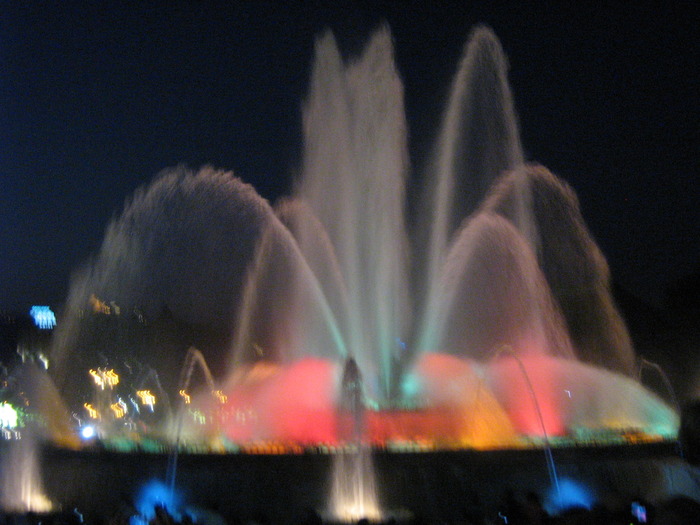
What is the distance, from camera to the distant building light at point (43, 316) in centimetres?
6719

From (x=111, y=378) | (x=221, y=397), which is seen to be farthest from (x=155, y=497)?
(x=111, y=378)

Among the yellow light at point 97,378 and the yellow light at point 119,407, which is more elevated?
the yellow light at point 97,378

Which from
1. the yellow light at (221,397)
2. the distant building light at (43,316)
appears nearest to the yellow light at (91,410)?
the distant building light at (43,316)

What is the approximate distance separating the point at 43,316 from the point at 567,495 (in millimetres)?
67841

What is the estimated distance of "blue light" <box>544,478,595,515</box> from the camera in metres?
11.5

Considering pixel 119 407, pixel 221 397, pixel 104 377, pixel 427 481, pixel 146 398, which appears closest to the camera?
pixel 427 481

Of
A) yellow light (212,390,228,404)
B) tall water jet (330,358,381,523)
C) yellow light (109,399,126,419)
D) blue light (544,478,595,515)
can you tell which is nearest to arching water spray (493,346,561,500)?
blue light (544,478,595,515)

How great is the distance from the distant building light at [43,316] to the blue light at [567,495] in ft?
209

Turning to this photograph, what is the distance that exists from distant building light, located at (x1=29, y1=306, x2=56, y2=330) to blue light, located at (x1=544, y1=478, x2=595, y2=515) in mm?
63645

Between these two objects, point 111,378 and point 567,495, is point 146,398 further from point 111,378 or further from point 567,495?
point 567,495

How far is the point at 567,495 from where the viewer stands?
456 inches

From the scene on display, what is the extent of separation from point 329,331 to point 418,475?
7286mm

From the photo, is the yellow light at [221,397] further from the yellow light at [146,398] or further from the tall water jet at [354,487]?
the yellow light at [146,398]

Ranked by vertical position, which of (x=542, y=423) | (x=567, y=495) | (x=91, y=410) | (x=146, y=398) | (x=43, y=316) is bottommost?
(x=567, y=495)
